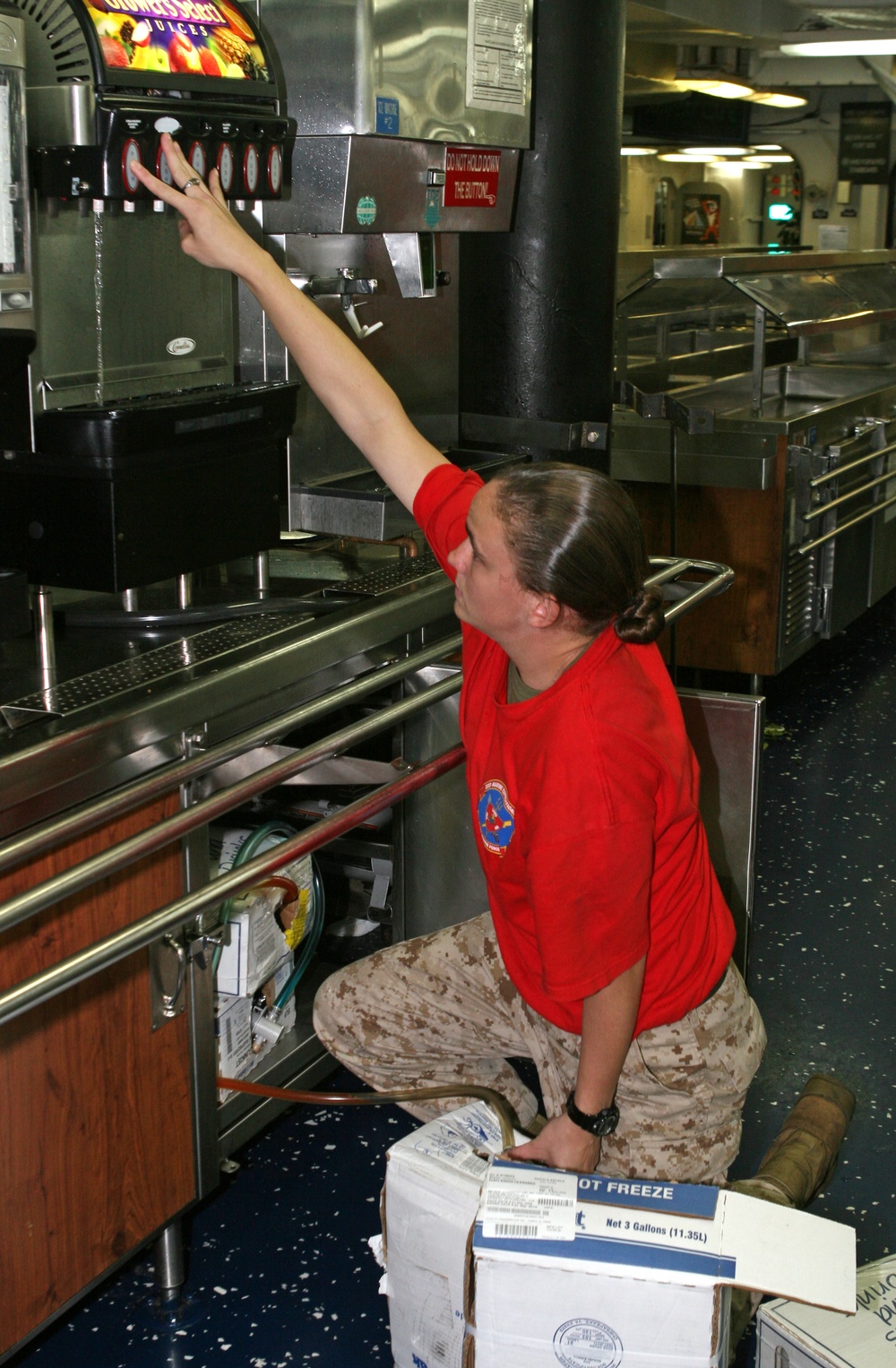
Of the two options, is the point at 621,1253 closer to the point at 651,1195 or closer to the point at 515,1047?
the point at 651,1195

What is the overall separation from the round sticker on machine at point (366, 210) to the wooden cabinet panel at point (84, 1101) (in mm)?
1102

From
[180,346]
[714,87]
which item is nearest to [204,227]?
[180,346]

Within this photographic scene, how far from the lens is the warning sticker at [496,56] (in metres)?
2.55

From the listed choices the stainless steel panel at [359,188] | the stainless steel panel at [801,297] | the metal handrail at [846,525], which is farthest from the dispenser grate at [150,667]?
the stainless steel panel at [801,297]

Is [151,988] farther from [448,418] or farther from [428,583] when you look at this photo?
[448,418]

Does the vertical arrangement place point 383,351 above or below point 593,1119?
above

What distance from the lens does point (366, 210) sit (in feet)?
7.75

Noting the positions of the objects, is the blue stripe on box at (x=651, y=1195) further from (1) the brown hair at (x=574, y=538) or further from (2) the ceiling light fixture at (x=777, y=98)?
(2) the ceiling light fixture at (x=777, y=98)

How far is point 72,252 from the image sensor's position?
1.93 m


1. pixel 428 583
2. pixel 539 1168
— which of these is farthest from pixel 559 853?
pixel 428 583

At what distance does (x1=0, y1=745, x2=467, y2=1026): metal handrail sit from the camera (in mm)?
1355

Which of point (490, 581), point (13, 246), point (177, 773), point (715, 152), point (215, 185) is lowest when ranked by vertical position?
point (177, 773)

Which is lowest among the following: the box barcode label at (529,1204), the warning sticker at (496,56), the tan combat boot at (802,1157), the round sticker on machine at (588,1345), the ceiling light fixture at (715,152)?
the tan combat boot at (802,1157)

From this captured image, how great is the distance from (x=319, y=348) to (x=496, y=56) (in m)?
0.99
